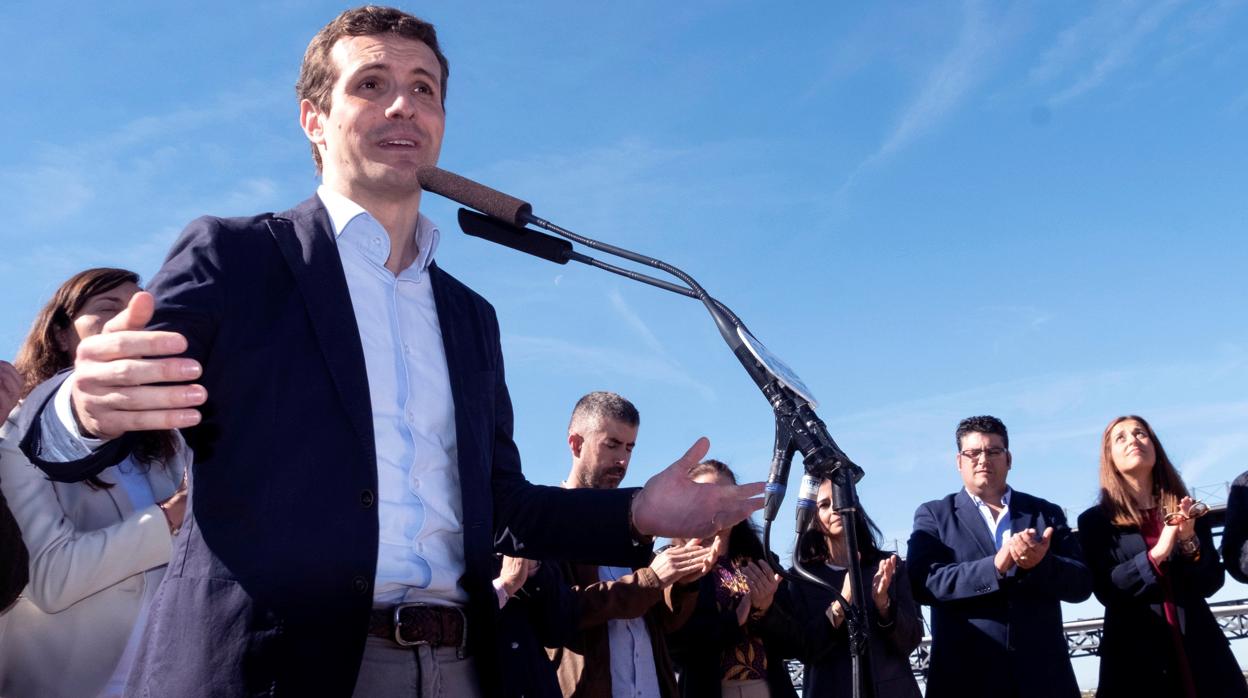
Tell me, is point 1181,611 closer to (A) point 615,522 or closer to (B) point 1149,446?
(B) point 1149,446

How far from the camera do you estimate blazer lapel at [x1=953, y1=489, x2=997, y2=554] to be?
605 centimetres

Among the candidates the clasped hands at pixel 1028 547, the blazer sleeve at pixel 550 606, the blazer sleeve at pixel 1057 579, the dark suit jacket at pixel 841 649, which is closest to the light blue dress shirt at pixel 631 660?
the blazer sleeve at pixel 550 606

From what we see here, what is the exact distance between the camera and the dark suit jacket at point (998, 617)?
5605 millimetres

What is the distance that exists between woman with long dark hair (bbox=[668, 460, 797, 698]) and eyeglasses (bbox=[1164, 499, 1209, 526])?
2.08 m

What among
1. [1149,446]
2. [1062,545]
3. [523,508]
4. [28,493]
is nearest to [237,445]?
[523,508]

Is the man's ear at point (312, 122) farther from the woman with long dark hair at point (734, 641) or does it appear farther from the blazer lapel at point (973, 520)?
the blazer lapel at point (973, 520)

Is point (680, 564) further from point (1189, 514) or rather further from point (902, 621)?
point (1189, 514)

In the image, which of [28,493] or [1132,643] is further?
[1132,643]

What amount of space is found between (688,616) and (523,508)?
309 cm

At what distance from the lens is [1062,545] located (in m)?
6.03

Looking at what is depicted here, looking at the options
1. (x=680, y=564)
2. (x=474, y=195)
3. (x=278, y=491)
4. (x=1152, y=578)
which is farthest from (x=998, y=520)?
(x=278, y=491)

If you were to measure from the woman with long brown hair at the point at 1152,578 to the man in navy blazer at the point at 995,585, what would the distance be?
0.25 metres

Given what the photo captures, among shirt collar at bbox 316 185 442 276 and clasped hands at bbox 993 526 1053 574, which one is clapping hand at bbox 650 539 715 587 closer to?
clasped hands at bbox 993 526 1053 574

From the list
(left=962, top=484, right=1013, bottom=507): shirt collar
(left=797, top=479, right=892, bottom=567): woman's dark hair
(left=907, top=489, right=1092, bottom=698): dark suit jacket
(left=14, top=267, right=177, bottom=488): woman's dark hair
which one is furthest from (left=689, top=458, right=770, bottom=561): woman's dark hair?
(left=14, top=267, right=177, bottom=488): woman's dark hair
